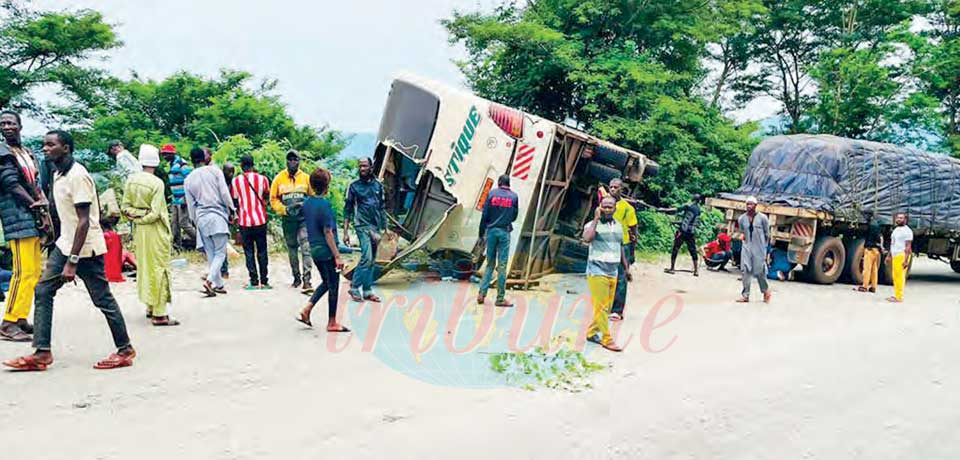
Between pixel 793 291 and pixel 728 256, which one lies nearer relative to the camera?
pixel 793 291

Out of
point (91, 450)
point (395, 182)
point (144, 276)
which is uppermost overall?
point (395, 182)

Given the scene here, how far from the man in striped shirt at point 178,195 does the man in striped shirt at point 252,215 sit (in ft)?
3.44

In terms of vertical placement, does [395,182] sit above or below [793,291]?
above

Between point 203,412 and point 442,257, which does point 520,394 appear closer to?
point 203,412

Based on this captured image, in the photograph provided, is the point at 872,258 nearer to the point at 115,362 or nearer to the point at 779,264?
the point at 779,264

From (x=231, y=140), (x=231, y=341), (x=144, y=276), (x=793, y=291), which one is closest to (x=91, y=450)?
(x=231, y=341)

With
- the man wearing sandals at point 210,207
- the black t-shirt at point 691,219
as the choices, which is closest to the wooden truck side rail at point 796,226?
the black t-shirt at point 691,219

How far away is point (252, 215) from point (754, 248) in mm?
6618

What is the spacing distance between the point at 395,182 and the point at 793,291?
21.9 feet

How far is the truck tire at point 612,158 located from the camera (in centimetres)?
981

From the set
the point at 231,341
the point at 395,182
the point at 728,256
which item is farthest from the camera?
the point at 728,256

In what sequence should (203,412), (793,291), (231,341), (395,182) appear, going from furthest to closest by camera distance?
1. (793,291)
2. (395,182)
3. (231,341)
4. (203,412)

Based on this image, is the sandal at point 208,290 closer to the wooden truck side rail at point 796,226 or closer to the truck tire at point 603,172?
the truck tire at point 603,172

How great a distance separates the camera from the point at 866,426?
491 centimetres
